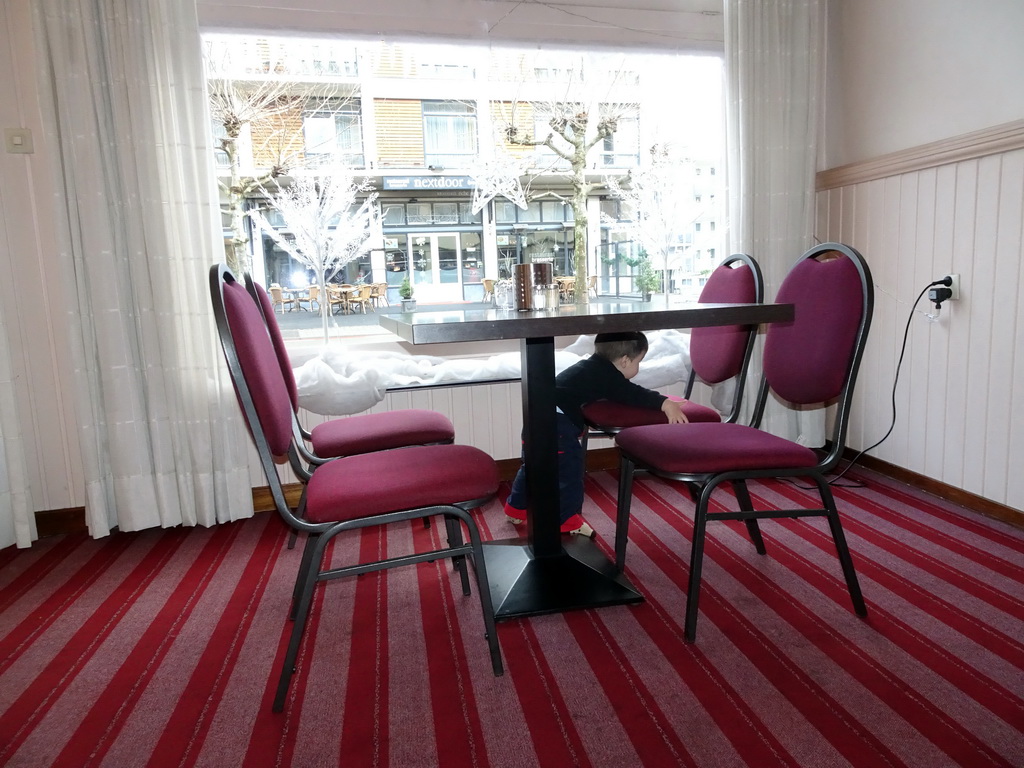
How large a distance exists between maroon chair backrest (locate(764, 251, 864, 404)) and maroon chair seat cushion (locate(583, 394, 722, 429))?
0.26 meters

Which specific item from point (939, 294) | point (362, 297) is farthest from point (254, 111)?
point (939, 294)

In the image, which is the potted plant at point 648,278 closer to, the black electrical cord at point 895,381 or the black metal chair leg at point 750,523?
the black electrical cord at point 895,381

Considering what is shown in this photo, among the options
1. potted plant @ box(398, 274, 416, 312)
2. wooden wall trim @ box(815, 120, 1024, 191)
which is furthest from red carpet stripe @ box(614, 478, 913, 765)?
potted plant @ box(398, 274, 416, 312)

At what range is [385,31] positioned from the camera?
2.74 m

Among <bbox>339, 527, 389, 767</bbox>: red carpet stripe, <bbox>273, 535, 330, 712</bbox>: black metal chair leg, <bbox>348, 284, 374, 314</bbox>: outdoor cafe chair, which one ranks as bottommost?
<bbox>339, 527, 389, 767</bbox>: red carpet stripe

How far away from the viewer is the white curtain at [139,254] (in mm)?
2332

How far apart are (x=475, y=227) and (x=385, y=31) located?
95 cm

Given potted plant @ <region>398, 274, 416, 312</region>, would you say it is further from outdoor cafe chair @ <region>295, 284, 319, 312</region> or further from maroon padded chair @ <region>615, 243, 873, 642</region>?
maroon padded chair @ <region>615, 243, 873, 642</region>

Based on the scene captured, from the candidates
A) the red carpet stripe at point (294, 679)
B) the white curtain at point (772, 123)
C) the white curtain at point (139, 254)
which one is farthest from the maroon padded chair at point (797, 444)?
the white curtain at point (139, 254)

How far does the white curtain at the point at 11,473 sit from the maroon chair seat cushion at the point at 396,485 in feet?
5.37

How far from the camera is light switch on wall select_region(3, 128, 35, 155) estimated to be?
242 centimetres

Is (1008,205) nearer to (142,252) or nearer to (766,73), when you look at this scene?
(766,73)

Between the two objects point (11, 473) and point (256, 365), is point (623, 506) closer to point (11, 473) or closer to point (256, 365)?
point (256, 365)

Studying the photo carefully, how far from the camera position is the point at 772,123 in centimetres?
294
